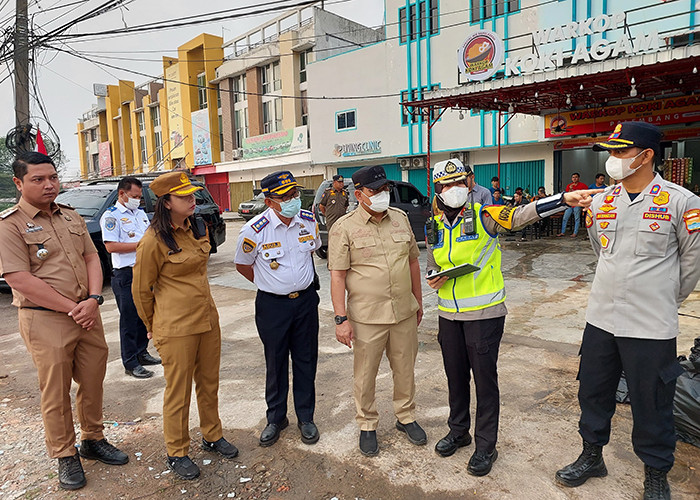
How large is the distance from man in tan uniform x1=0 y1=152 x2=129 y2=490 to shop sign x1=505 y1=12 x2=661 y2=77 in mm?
9810

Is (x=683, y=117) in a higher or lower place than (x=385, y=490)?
higher

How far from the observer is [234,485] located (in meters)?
2.80

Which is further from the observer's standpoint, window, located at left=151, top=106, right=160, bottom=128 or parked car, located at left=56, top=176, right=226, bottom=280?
window, located at left=151, top=106, right=160, bottom=128

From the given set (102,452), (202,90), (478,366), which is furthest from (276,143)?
(478,366)

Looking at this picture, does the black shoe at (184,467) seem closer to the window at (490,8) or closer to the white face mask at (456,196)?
the white face mask at (456,196)

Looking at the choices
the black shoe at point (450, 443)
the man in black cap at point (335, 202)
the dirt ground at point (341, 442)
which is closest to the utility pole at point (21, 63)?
the man in black cap at point (335, 202)

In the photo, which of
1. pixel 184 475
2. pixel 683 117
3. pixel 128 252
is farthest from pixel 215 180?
pixel 184 475

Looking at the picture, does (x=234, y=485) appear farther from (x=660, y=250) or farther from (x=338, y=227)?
(x=660, y=250)

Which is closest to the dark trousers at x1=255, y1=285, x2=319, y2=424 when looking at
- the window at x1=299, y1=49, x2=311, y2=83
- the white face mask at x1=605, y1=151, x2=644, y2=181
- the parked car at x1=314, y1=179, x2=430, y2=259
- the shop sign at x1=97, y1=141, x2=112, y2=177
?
the white face mask at x1=605, y1=151, x2=644, y2=181

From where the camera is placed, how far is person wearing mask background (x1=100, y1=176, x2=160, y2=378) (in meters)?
4.48

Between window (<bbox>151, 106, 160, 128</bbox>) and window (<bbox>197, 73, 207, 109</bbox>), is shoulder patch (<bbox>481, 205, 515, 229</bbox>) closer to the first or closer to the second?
window (<bbox>197, 73, 207, 109</bbox>)

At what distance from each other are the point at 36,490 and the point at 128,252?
7.13 feet

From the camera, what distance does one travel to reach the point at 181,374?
285 cm

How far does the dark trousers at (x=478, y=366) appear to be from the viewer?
109 inches
